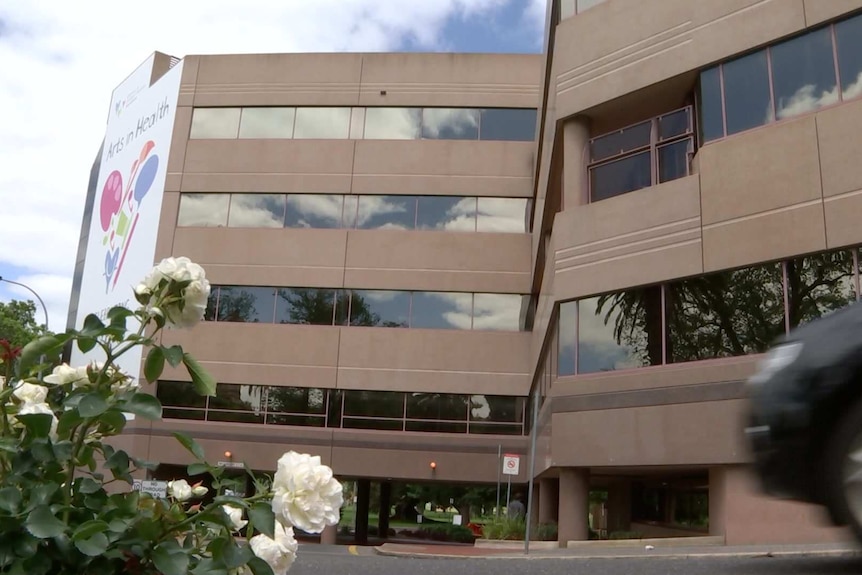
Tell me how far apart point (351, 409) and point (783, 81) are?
19838 millimetres

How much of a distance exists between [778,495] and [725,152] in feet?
41.0

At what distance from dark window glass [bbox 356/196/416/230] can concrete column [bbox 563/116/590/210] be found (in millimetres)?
12513

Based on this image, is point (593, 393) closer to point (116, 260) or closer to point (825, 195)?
point (825, 195)

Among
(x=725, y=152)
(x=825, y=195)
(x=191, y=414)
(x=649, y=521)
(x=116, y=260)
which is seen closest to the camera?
(x=825, y=195)

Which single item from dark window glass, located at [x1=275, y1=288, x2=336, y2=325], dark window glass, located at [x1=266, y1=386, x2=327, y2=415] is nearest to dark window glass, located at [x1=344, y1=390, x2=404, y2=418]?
dark window glass, located at [x1=266, y1=386, x2=327, y2=415]

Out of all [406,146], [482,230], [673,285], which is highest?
[406,146]

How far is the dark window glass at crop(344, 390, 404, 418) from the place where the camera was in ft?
99.7

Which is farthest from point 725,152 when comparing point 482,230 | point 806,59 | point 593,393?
point 482,230

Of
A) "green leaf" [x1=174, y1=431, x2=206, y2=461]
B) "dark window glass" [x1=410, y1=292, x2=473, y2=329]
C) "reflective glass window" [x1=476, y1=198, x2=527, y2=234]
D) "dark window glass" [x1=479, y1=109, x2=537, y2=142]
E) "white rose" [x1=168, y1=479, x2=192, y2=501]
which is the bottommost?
"white rose" [x1=168, y1=479, x2=192, y2=501]

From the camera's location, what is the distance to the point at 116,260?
36.8m

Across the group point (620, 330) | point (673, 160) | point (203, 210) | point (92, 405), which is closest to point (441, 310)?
point (203, 210)

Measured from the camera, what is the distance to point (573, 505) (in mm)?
17828

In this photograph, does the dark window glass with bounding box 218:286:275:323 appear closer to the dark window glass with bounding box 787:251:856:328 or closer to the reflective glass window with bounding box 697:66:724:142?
the reflective glass window with bounding box 697:66:724:142

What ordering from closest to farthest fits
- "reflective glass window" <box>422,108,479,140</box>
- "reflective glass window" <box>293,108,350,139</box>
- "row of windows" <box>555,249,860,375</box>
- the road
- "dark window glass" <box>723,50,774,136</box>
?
1. the road
2. "row of windows" <box>555,249,860,375</box>
3. "dark window glass" <box>723,50,774,136</box>
4. "reflective glass window" <box>422,108,479,140</box>
5. "reflective glass window" <box>293,108,350,139</box>
